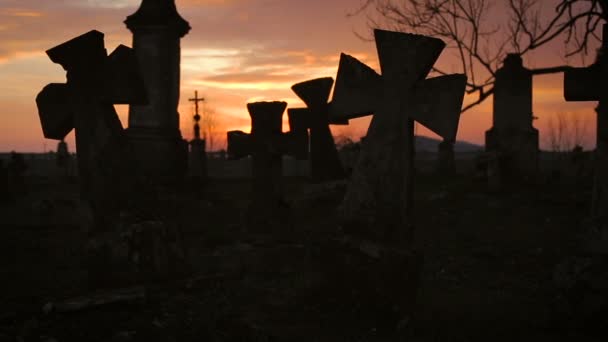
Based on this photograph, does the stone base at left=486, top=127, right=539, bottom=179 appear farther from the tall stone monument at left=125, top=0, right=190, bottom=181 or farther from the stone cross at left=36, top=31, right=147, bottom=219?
the stone cross at left=36, top=31, right=147, bottom=219

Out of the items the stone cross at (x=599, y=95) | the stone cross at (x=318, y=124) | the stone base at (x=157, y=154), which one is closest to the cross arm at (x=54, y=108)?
the stone cross at (x=318, y=124)

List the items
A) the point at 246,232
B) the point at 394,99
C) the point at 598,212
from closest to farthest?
1. the point at 394,99
2. the point at 598,212
3. the point at 246,232

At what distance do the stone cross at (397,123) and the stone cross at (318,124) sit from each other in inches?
191

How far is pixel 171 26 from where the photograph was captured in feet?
41.8

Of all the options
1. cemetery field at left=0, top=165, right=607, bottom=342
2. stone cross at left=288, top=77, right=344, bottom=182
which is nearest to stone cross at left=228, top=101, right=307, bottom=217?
cemetery field at left=0, top=165, right=607, bottom=342

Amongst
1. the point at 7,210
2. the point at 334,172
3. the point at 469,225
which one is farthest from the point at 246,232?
Answer: the point at 7,210

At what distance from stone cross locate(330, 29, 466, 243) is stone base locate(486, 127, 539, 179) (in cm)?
966

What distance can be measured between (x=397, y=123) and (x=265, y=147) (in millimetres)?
4540

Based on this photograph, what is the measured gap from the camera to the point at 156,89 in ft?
42.1

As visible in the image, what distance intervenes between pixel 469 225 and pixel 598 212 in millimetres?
4544

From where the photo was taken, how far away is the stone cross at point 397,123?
511 centimetres

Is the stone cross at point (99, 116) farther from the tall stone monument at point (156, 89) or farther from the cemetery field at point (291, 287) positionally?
the tall stone monument at point (156, 89)

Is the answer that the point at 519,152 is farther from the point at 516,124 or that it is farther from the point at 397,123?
the point at 397,123

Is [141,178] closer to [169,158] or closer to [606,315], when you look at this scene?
[606,315]
